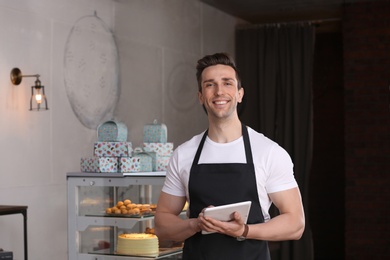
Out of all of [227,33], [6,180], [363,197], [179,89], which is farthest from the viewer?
[227,33]

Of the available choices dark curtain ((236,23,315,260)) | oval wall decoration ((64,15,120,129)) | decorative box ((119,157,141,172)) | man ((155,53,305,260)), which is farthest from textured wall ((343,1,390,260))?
man ((155,53,305,260))

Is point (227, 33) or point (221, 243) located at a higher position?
point (227, 33)

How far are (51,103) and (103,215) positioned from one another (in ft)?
3.53

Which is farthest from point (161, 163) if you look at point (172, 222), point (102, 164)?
point (172, 222)

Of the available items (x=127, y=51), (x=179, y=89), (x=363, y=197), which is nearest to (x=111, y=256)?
(x=127, y=51)

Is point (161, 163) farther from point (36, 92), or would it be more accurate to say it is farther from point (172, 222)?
point (172, 222)

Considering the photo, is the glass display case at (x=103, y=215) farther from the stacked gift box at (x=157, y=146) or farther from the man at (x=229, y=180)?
the man at (x=229, y=180)

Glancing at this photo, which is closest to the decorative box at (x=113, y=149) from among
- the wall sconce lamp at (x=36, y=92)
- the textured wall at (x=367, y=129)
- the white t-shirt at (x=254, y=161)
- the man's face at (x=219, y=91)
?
the wall sconce lamp at (x=36, y=92)

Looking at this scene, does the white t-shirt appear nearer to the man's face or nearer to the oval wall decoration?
the man's face

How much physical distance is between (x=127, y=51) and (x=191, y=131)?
56.3 inches

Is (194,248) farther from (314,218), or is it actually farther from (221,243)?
(314,218)

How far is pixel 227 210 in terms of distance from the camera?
186 centimetres

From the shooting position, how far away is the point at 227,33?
735 centimetres

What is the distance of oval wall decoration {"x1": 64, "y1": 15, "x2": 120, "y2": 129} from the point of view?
4.59 metres
